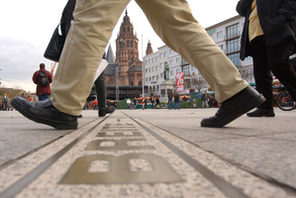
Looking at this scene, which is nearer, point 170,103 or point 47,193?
point 47,193

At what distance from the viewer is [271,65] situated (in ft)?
10.9

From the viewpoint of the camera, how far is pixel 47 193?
53cm

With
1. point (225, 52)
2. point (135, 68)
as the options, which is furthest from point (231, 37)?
point (135, 68)

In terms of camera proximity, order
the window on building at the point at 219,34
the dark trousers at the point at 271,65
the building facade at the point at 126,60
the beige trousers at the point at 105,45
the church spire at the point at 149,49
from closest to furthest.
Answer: the beige trousers at the point at 105,45 < the dark trousers at the point at 271,65 < the window on building at the point at 219,34 < the building facade at the point at 126,60 < the church spire at the point at 149,49

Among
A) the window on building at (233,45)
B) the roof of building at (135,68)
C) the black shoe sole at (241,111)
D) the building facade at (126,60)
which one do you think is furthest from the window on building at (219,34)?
the roof of building at (135,68)

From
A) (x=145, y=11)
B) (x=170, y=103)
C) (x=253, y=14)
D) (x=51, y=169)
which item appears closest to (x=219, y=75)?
(x=145, y=11)

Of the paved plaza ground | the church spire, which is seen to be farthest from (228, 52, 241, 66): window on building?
the church spire

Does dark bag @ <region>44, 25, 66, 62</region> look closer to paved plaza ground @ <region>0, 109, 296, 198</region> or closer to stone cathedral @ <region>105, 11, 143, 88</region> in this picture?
paved plaza ground @ <region>0, 109, 296, 198</region>

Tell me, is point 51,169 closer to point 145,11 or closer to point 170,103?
point 145,11

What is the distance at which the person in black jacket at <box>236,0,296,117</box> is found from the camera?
9.93ft

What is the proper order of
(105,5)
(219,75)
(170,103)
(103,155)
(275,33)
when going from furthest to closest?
(170,103)
(275,33)
(219,75)
(105,5)
(103,155)

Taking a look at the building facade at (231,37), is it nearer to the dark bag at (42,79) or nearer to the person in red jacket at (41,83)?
the person in red jacket at (41,83)

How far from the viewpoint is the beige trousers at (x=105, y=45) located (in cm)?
172

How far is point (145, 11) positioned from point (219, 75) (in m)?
0.83
